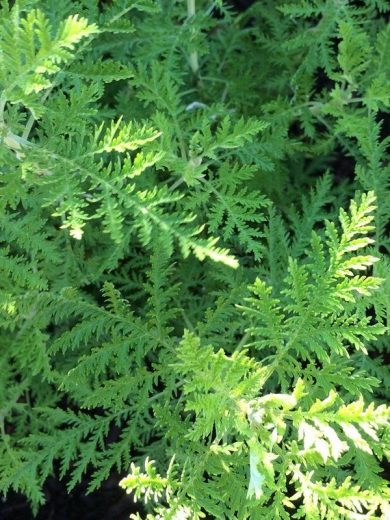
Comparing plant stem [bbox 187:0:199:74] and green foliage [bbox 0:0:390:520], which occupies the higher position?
plant stem [bbox 187:0:199:74]

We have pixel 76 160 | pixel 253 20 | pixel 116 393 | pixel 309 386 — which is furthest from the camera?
pixel 253 20

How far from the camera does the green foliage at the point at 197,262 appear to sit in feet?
4.11

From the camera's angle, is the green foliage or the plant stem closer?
the green foliage

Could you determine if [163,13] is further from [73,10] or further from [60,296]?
[60,296]

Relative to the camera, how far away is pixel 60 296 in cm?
163

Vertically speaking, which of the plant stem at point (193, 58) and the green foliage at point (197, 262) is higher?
the plant stem at point (193, 58)

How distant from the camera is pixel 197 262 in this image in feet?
6.46

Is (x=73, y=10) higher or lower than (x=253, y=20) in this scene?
lower

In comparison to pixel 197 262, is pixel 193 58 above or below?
above

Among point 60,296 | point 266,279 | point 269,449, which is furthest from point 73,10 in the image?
point 269,449

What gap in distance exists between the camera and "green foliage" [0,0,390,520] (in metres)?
1.25

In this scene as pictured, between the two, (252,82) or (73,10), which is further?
(252,82)

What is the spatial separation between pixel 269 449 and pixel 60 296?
0.60 metres

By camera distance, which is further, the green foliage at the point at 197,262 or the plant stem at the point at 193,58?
the plant stem at the point at 193,58
